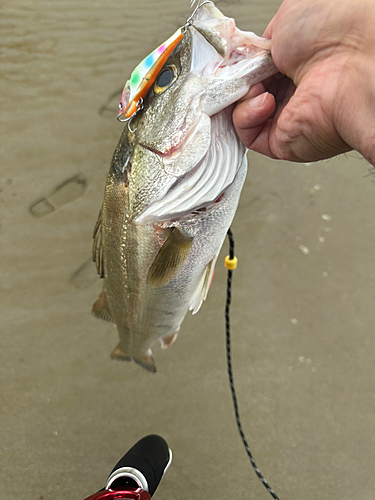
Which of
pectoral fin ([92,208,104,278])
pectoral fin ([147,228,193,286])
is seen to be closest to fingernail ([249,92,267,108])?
pectoral fin ([147,228,193,286])

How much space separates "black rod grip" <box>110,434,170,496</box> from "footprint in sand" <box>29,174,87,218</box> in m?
1.89

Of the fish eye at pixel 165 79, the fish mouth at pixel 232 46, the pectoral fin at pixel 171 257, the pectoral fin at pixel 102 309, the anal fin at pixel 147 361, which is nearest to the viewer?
the fish mouth at pixel 232 46

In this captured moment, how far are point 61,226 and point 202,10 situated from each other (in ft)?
6.84

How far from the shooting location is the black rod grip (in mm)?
1819

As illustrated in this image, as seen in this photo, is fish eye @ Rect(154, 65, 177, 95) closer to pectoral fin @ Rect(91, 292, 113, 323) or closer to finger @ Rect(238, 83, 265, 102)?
finger @ Rect(238, 83, 265, 102)

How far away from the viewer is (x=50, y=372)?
222cm

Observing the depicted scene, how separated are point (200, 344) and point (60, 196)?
1722 millimetres

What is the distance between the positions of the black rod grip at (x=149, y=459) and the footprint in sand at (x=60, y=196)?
6.19ft

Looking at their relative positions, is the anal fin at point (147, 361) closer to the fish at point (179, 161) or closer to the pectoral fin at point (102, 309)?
the pectoral fin at point (102, 309)

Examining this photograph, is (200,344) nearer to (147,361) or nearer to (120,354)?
(147,361)

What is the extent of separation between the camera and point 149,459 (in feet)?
6.07

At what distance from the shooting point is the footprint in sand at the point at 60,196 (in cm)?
271

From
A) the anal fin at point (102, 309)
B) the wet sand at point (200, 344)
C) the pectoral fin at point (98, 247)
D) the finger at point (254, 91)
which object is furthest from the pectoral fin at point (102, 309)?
the finger at point (254, 91)

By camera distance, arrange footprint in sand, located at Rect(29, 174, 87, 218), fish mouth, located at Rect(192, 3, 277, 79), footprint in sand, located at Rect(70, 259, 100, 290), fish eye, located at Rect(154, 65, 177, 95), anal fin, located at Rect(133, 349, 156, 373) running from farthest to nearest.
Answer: footprint in sand, located at Rect(29, 174, 87, 218), footprint in sand, located at Rect(70, 259, 100, 290), anal fin, located at Rect(133, 349, 156, 373), fish eye, located at Rect(154, 65, 177, 95), fish mouth, located at Rect(192, 3, 277, 79)
